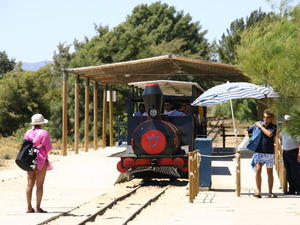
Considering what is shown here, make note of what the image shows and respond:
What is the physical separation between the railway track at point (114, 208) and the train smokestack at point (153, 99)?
5.86 ft

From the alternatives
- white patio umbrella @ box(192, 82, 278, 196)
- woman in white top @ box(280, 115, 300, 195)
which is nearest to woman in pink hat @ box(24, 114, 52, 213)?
woman in white top @ box(280, 115, 300, 195)

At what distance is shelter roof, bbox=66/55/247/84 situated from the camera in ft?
85.1

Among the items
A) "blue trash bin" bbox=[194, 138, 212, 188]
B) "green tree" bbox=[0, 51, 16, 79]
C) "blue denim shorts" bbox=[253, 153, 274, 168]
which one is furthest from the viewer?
"green tree" bbox=[0, 51, 16, 79]

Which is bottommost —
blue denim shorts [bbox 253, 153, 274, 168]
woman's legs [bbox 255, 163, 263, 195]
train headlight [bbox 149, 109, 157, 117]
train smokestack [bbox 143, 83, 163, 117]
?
woman's legs [bbox 255, 163, 263, 195]

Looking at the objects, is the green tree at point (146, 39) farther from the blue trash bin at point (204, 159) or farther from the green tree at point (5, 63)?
the blue trash bin at point (204, 159)

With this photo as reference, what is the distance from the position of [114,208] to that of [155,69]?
16361mm

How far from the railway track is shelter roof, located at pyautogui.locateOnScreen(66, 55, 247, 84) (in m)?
9.09

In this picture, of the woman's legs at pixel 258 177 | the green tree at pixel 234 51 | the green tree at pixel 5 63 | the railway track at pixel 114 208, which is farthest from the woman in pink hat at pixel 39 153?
the green tree at pixel 5 63

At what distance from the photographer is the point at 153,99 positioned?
17141 mm

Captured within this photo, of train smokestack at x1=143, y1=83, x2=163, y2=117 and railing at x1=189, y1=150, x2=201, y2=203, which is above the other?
train smokestack at x1=143, y1=83, x2=163, y2=117

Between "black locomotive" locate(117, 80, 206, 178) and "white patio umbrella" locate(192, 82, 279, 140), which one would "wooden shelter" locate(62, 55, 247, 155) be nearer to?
"white patio umbrella" locate(192, 82, 279, 140)

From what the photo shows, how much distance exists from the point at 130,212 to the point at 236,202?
2111 mm

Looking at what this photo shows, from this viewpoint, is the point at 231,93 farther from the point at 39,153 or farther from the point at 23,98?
the point at 23,98

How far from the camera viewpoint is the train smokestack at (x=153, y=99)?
17.1 meters
